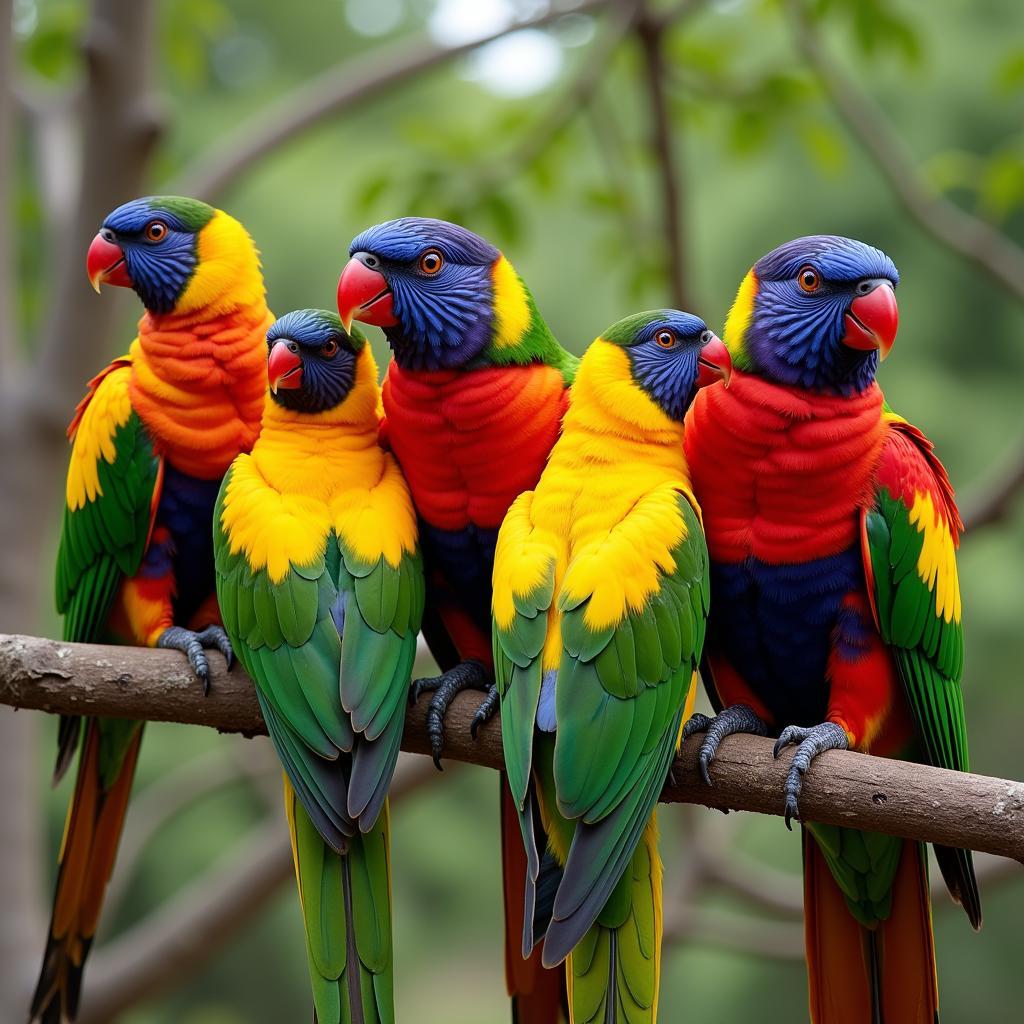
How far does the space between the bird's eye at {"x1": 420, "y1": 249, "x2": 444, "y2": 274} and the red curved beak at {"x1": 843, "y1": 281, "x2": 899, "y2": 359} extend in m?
0.79

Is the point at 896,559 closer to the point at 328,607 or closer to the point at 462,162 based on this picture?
the point at 328,607

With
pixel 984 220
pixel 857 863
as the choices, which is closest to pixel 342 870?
pixel 857 863

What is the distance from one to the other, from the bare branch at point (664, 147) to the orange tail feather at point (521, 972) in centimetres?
261

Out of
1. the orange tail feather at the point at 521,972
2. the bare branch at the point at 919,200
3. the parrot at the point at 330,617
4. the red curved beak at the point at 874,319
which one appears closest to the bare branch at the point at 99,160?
the parrot at the point at 330,617

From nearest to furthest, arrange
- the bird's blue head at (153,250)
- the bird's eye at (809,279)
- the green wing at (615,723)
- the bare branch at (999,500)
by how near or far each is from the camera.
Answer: the green wing at (615,723) → the bird's eye at (809,279) → the bird's blue head at (153,250) → the bare branch at (999,500)

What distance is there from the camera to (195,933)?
4.59 metres

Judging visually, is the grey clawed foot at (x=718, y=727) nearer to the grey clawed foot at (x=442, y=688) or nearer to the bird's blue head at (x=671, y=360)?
the grey clawed foot at (x=442, y=688)

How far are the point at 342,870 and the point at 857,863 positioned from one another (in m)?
1.02

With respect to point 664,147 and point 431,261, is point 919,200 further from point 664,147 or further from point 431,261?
point 431,261

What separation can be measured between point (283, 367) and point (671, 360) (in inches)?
29.5

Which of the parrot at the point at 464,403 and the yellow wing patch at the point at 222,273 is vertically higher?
the yellow wing patch at the point at 222,273

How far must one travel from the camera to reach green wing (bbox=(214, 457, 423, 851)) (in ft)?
7.52

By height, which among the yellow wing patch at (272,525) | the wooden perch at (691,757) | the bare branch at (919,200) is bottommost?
the wooden perch at (691,757)

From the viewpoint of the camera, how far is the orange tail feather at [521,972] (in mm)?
2514
